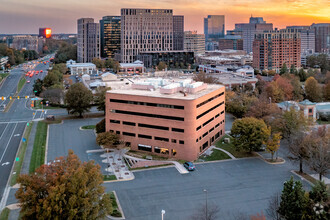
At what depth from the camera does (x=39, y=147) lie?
194 ft

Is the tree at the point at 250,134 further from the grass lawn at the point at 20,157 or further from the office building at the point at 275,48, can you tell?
the office building at the point at 275,48

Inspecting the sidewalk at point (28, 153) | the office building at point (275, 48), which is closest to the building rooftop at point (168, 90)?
the sidewalk at point (28, 153)

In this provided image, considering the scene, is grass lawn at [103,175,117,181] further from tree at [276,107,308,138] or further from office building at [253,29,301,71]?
office building at [253,29,301,71]

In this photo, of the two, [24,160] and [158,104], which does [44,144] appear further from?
[158,104]

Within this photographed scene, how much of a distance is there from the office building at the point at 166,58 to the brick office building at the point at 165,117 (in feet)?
439

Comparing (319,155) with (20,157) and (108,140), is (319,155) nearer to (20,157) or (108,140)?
(108,140)

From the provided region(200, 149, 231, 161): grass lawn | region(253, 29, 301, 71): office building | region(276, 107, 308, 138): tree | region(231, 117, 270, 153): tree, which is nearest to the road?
region(200, 149, 231, 161): grass lawn

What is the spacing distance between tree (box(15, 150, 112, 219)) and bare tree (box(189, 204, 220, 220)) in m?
9.33

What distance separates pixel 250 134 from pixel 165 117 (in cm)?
1372

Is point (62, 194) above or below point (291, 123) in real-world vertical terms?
below

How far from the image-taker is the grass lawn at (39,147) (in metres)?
51.4

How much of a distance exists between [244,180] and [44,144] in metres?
35.7

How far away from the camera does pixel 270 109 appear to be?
2751 inches

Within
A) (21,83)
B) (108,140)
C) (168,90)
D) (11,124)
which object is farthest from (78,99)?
(21,83)
